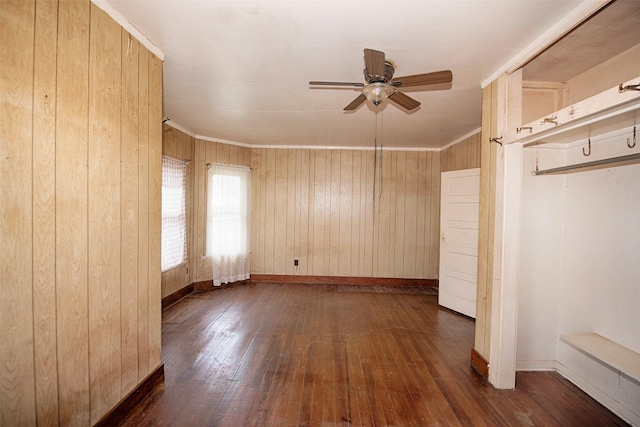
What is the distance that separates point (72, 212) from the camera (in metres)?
1.46

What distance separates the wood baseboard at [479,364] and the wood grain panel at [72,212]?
9.41 ft

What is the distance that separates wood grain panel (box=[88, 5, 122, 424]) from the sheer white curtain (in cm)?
312

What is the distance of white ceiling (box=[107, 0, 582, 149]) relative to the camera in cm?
163

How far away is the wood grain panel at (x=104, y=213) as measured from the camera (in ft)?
5.19

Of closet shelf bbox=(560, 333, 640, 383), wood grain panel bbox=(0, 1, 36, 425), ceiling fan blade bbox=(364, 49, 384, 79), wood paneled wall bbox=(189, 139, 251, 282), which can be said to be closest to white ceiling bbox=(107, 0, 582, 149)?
ceiling fan blade bbox=(364, 49, 384, 79)

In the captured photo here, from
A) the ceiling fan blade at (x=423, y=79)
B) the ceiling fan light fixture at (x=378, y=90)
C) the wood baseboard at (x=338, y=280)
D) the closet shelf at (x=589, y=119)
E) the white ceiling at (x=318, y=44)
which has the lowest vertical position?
the wood baseboard at (x=338, y=280)

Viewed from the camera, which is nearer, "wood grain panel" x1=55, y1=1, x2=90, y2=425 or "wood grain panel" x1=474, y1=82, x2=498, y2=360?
"wood grain panel" x1=55, y1=1, x2=90, y2=425

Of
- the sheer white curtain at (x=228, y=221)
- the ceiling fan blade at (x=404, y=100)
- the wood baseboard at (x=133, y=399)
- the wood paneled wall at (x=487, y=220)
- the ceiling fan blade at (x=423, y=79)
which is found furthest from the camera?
the sheer white curtain at (x=228, y=221)

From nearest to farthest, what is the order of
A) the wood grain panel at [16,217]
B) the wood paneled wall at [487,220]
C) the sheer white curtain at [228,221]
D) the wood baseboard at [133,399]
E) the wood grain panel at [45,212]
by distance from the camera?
the wood grain panel at [16,217] < the wood grain panel at [45,212] < the wood baseboard at [133,399] < the wood paneled wall at [487,220] < the sheer white curtain at [228,221]

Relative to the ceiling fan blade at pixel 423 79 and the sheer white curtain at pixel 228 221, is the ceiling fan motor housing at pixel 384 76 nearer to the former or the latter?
the ceiling fan blade at pixel 423 79

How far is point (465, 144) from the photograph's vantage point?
446 cm

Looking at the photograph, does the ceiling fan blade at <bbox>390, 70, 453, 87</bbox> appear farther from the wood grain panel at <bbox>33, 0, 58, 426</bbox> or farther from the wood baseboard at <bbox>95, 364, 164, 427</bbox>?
the wood baseboard at <bbox>95, 364, 164, 427</bbox>

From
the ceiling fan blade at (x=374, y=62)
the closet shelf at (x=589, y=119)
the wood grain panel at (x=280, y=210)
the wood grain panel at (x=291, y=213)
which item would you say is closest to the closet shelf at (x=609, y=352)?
the closet shelf at (x=589, y=119)

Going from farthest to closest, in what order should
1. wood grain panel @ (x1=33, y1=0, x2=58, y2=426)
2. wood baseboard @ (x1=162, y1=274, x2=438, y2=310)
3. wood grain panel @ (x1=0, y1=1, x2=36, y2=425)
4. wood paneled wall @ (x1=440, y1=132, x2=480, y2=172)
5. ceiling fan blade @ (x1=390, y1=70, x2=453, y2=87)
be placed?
wood baseboard @ (x1=162, y1=274, x2=438, y2=310) < wood paneled wall @ (x1=440, y1=132, x2=480, y2=172) < ceiling fan blade @ (x1=390, y1=70, x2=453, y2=87) < wood grain panel @ (x1=33, y1=0, x2=58, y2=426) < wood grain panel @ (x1=0, y1=1, x2=36, y2=425)
